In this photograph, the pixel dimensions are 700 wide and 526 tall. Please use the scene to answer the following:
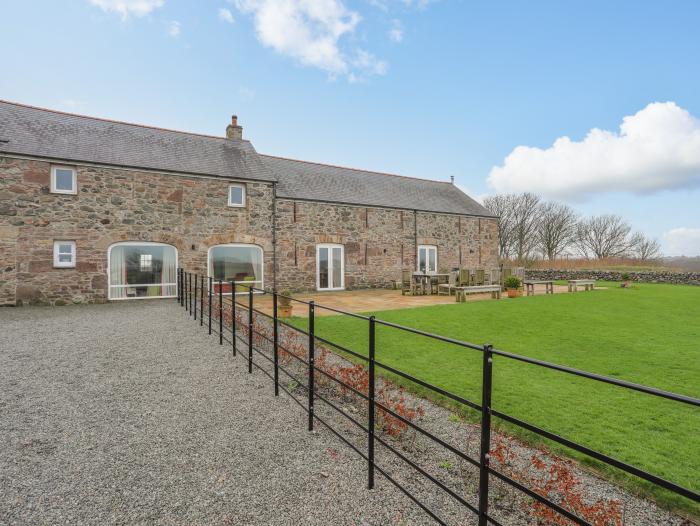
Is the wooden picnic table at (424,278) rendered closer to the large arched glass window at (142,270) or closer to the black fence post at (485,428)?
the large arched glass window at (142,270)

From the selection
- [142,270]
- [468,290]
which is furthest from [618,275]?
[142,270]

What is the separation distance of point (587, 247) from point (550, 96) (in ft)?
153

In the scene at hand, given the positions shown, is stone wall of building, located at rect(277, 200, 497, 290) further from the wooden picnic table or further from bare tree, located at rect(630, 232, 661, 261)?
bare tree, located at rect(630, 232, 661, 261)

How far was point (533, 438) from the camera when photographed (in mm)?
3566

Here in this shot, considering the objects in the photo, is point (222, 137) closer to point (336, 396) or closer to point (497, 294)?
point (497, 294)

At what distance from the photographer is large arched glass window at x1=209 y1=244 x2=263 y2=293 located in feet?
50.9

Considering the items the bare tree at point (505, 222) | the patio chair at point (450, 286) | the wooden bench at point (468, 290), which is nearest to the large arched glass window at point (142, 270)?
the wooden bench at point (468, 290)

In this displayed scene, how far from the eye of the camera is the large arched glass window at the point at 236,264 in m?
15.5

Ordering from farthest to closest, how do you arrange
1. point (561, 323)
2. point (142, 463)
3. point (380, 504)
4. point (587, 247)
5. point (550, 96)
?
1. point (587, 247)
2. point (550, 96)
3. point (561, 323)
4. point (142, 463)
5. point (380, 504)

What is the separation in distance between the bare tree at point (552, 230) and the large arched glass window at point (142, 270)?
146 ft

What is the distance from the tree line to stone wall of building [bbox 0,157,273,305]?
38.4 m

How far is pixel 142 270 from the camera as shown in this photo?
14172mm

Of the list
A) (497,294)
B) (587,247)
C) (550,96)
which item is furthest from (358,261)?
(587,247)

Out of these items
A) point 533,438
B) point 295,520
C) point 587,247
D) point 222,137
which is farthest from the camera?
point 587,247
